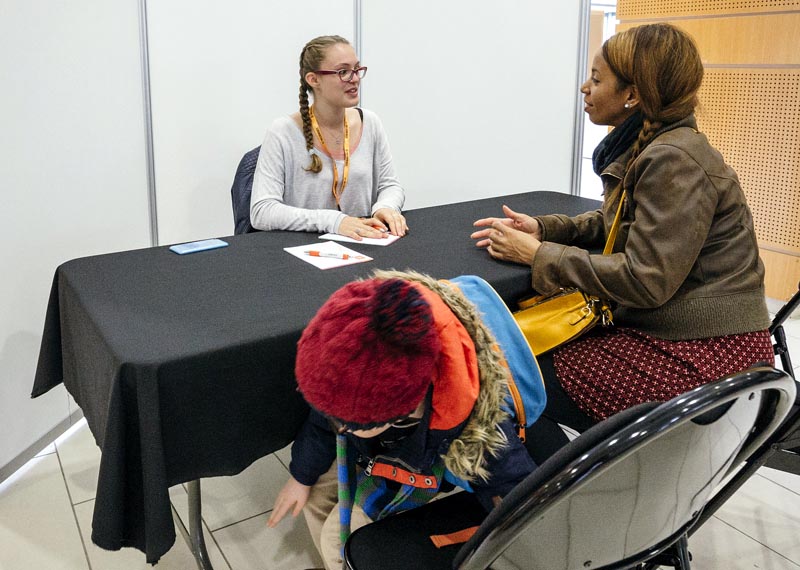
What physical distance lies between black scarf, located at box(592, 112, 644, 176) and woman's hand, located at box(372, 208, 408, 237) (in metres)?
0.61

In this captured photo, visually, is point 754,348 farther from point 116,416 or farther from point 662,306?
point 116,416

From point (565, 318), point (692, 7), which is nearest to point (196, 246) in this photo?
point (565, 318)

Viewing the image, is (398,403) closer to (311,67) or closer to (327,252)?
(327,252)

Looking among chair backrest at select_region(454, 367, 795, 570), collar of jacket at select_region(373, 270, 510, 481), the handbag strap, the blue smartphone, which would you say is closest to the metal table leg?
the blue smartphone

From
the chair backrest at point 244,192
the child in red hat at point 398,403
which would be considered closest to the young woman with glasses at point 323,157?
the chair backrest at point 244,192

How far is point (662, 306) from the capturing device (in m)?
1.55

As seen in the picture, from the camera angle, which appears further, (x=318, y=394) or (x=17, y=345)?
(x=17, y=345)

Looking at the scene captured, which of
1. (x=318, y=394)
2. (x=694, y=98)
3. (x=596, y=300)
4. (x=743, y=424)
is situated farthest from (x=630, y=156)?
(x=318, y=394)

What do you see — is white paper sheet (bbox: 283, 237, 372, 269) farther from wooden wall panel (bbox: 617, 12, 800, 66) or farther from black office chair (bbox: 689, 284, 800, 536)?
wooden wall panel (bbox: 617, 12, 800, 66)

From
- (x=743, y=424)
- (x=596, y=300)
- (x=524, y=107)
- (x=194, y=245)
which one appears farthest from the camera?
(x=524, y=107)

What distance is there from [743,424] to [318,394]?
58cm

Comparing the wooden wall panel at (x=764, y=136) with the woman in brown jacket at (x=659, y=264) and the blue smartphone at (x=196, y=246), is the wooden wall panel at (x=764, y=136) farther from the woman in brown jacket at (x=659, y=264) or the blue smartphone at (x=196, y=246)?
the blue smartphone at (x=196, y=246)

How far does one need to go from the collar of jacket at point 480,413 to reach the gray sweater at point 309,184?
1.06m

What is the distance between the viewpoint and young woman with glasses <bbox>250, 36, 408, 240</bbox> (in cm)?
221
